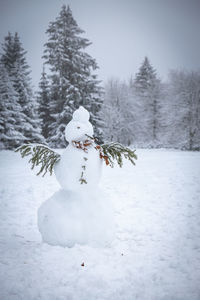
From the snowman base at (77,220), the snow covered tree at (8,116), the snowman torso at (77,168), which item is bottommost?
the snowman base at (77,220)

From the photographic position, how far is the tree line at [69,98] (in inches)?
613

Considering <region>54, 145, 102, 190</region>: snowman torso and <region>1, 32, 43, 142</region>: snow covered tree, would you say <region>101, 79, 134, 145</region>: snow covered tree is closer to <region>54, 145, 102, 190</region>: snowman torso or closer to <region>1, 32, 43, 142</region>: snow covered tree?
<region>1, 32, 43, 142</region>: snow covered tree

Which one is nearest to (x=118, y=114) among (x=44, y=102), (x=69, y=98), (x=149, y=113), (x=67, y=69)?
(x=149, y=113)

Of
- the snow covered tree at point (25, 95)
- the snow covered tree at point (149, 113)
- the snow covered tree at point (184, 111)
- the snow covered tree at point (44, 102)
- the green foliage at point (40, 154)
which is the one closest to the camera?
the green foliage at point (40, 154)

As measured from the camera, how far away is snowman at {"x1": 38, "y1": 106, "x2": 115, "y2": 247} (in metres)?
3.01

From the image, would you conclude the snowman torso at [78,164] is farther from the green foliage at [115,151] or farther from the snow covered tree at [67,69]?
the snow covered tree at [67,69]

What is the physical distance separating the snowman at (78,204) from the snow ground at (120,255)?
0.24 metres

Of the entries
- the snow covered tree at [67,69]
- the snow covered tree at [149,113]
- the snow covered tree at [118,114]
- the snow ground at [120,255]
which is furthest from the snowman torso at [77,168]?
the snow covered tree at [149,113]

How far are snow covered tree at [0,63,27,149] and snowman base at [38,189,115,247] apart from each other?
13012 mm

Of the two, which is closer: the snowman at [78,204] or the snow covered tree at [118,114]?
the snowman at [78,204]

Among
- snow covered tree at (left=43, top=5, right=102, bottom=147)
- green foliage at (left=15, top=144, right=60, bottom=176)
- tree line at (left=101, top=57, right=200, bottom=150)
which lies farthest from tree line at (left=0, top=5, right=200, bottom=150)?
green foliage at (left=15, top=144, right=60, bottom=176)

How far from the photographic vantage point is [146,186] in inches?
256

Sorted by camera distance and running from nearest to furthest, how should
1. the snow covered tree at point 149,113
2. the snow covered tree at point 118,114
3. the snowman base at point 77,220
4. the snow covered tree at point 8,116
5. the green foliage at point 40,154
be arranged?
the snowman base at point 77,220 → the green foliage at point 40,154 → the snow covered tree at point 8,116 → the snow covered tree at point 149,113 → the snow covered tree at point 118,114

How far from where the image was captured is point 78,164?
3066mm
